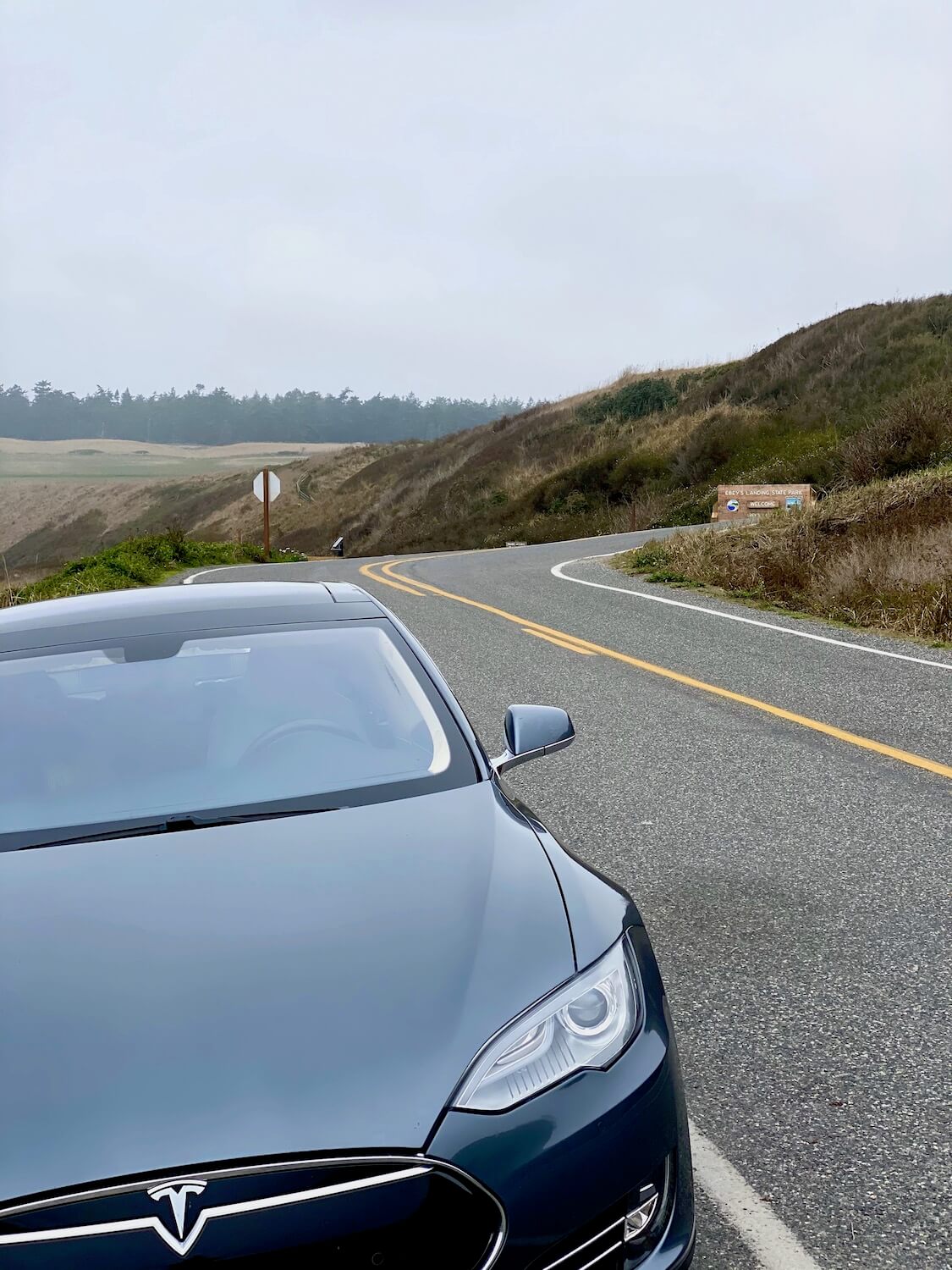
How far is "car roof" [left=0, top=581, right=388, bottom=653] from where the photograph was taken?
3.57 metres

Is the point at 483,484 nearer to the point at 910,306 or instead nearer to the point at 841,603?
the point at 910,306

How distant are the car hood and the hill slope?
67.9ft

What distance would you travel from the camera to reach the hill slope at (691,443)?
3353 cm

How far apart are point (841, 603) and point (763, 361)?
38.2m

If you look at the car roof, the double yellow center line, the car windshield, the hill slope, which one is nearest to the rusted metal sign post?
the hill slope

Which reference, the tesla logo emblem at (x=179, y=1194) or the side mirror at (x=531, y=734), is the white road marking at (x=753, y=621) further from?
the tesla logo emblem at (x=179, y=1194)

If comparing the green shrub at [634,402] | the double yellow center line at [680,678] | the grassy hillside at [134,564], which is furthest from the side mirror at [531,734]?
the green shrub at [634,402]

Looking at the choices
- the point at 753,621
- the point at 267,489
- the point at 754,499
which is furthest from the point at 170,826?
the point at 267,489

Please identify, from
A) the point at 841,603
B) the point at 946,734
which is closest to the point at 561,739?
the point at 946,734

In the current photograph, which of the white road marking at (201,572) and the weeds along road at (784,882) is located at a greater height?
the white road marking at (201,572)

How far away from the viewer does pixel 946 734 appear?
6.91 meters

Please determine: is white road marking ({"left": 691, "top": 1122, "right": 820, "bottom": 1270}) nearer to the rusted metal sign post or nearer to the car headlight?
the car headlight

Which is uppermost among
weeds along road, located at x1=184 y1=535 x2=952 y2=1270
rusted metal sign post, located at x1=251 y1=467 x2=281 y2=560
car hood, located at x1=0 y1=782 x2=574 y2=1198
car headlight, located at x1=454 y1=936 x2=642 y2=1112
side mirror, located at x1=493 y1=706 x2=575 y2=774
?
rusted metal sign post, located at x1=251 y1=467 x2=281 y2=560

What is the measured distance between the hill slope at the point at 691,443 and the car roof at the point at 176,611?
1943cm
